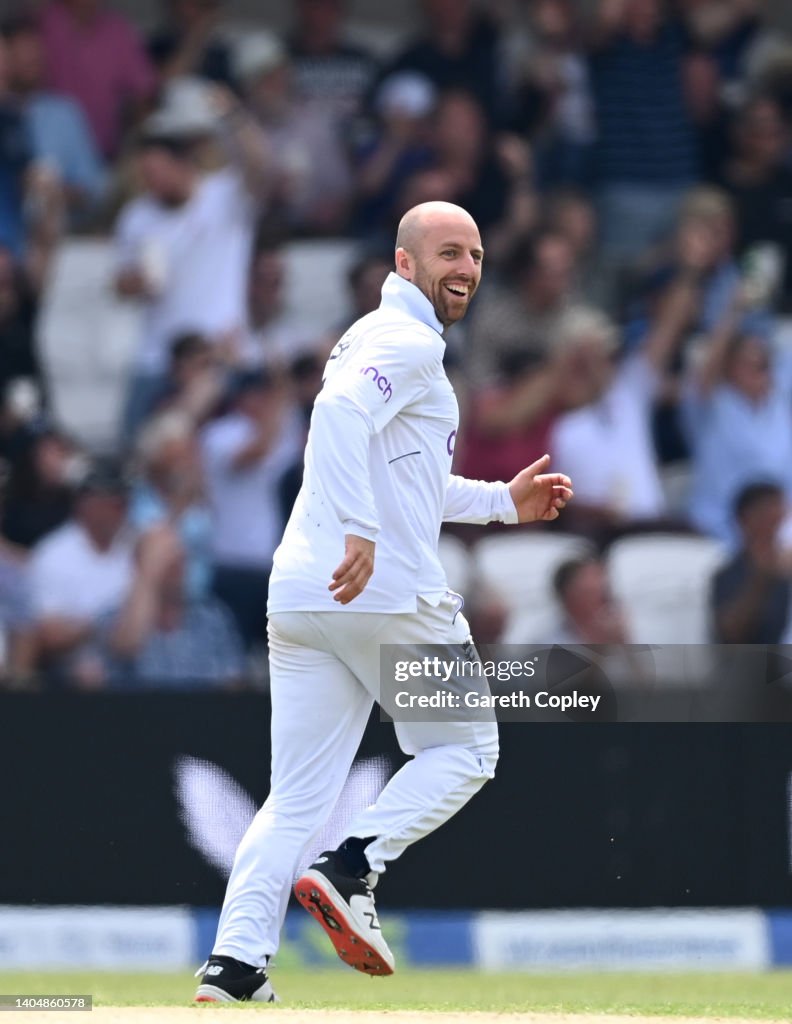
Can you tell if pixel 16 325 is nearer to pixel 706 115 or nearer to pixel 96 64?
pixel 96 64

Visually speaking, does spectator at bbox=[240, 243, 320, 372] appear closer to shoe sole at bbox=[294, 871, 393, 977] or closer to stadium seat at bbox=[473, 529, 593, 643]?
stadium seat at bbox=[473, 529, 593, 643]

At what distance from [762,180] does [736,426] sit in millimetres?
2060

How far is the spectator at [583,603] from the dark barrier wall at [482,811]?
1173 mm

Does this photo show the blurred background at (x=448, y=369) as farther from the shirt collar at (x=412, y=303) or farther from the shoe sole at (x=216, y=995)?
the shirt collar at (x=412, y=303)

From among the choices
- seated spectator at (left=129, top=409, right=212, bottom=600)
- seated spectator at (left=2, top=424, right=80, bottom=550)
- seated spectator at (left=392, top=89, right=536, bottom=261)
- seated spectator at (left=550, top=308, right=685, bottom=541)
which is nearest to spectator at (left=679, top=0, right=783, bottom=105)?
seated spectator at (left=392, top=89, right=536, bottom=261)

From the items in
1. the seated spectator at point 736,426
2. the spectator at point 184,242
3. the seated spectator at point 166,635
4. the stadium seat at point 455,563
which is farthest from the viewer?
the spectator at point 184,242

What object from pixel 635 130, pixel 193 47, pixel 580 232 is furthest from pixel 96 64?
pixel 635 130

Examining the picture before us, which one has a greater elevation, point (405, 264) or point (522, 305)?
point (405, 264)

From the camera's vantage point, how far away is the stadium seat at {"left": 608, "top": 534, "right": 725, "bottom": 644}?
989 cm

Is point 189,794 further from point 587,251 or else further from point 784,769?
point 587,251

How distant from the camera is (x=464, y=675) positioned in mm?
5324

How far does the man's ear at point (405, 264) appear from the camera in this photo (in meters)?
5.41

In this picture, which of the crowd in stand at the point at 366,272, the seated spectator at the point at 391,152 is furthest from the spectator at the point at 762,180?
the seated spectator at the point at 391,152

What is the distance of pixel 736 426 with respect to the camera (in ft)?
35.8
